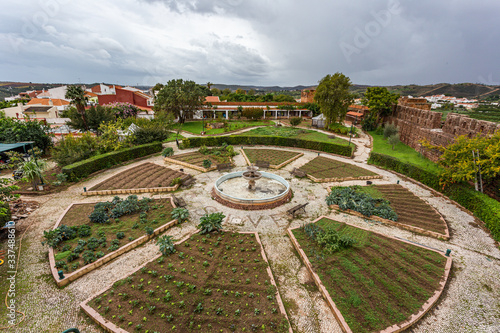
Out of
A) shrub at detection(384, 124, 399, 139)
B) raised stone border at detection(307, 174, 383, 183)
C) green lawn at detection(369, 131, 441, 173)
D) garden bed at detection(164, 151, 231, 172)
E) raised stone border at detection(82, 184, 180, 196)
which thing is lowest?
raised stone border at detection(82, 184, 180, 196)

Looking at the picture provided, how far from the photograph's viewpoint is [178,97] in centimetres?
4109

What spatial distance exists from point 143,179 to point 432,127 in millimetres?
31866

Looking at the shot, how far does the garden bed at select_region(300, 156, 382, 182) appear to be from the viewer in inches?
786

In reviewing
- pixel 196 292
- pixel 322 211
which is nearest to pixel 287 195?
pixel 322 211

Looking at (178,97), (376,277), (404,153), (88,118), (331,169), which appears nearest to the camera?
(376,277)

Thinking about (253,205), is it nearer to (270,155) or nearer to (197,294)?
(197,294)

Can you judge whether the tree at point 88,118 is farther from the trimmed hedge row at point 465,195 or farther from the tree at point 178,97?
the trimmed hedge row at point 465,195

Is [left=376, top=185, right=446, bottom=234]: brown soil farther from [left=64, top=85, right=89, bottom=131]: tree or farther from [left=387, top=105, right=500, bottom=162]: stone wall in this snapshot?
[left=64, top=85, right=89, bottom=131]: tree

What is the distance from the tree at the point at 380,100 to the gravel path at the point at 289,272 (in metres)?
27.5

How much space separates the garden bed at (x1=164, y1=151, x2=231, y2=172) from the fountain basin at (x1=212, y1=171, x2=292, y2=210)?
404cm

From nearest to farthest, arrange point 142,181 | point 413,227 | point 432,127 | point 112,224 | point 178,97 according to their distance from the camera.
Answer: point 112,224, point 413,227, point 142,181, point 432,127, point 178,97

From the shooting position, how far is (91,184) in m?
17.9

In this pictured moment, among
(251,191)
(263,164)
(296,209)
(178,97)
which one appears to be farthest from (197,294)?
(178,97)

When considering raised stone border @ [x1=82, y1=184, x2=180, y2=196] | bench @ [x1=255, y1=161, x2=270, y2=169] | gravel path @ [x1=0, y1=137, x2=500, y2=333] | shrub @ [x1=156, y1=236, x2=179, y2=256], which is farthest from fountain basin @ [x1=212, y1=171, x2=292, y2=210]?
shrub @ [x1=156, y1=236, x2=179, y2=256]
